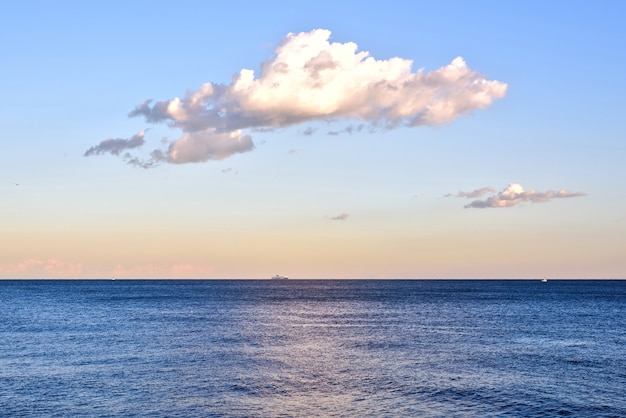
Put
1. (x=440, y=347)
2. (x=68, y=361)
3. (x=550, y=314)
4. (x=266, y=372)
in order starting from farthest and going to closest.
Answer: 1. (x=550, y=314)
2. (x=440, y=347)
3. (x=68, y=361)
4. (x=266, y=372)

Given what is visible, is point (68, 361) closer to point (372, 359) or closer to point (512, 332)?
point (372, 359)

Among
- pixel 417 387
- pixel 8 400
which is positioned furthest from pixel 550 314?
pixel 8 400

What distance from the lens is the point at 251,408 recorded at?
59.5 metres

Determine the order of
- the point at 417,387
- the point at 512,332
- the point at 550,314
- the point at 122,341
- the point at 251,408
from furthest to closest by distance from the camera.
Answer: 1. the point at 550,314
2. the point at 512,332
3. the point at 122,341
4. the point at 417,387
5. the point at 251,408

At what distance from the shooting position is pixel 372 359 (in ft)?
279

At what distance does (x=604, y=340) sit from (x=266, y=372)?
61.1m

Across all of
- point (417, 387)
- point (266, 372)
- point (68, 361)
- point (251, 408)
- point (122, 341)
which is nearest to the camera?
point (251, 408)

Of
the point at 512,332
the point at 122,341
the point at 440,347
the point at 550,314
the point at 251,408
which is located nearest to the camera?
the point at 251,408

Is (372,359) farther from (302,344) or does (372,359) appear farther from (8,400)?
(8,400)

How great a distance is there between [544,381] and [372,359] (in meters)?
22.3

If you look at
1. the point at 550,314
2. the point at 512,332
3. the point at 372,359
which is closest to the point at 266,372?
the point at 372,359

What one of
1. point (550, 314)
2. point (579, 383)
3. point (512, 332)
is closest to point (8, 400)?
point (579, 383)

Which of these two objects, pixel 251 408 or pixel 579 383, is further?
pixel 579 383

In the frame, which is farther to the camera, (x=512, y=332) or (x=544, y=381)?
(x=512, y=332)
